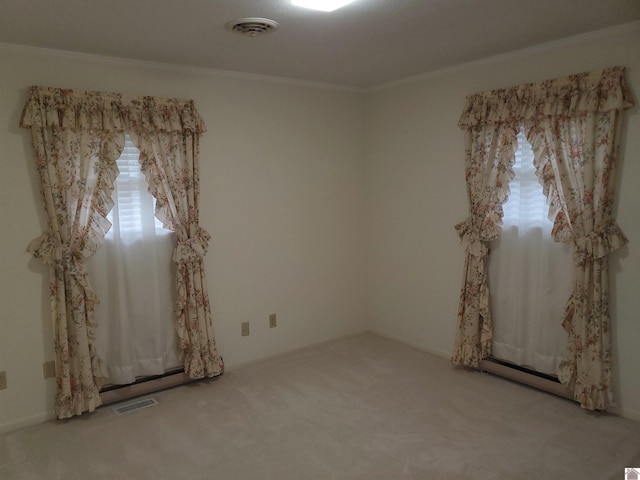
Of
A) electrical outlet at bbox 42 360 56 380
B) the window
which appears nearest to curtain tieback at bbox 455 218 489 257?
the window

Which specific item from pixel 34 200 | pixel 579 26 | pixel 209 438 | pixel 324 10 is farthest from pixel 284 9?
pixel 209 438

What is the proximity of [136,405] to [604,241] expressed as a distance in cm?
312

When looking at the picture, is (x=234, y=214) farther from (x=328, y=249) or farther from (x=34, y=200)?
(x=34, y=200)

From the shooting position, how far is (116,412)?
3051mm

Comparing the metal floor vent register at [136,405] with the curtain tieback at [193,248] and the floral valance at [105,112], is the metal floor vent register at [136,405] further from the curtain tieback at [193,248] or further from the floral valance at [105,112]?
the floral valance at [105,112]

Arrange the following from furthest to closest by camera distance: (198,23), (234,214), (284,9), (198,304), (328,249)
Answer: (328,249) < (234,214) < (198,304) < (198,23) < (284,9)

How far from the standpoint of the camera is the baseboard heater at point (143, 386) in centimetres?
316

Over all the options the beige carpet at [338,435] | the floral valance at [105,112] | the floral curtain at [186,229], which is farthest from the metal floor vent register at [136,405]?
the floral valance at [105,112]

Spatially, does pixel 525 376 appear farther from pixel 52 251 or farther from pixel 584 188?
pixel 52 251

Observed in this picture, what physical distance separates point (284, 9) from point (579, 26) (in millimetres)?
1669

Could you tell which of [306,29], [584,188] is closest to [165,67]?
[306,29]

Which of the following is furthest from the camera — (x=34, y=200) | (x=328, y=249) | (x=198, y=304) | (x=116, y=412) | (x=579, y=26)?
(x=328, y=249)

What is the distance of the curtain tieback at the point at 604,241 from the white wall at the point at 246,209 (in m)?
2.11

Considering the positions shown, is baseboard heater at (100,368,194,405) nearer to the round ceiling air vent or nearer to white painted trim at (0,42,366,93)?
white painted trim at (0,42,366,93)
